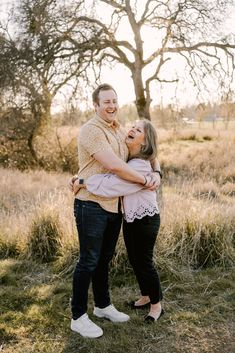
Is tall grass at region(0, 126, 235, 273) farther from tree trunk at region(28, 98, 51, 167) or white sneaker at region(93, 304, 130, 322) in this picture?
tree trunk at region(28, 98, 51, 167)

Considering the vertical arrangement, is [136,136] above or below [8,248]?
above

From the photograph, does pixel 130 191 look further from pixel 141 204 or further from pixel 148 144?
pixel 148 144

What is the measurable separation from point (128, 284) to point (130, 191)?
160 cm

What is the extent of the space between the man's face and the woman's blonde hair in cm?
31

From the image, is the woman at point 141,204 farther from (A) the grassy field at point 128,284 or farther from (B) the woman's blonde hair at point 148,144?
(A) the grassy field at point 128,284

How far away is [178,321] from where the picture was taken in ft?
13.2

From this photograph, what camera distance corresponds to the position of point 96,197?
11.6 feet

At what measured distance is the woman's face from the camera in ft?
12.2

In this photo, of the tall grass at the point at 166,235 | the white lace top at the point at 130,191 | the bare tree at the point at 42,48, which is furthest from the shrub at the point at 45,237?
the bare tree at the point at 42,48

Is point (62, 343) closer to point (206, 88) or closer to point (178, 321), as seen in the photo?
point (178, 321)

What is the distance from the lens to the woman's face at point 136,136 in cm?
372

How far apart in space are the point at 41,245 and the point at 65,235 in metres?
0.37

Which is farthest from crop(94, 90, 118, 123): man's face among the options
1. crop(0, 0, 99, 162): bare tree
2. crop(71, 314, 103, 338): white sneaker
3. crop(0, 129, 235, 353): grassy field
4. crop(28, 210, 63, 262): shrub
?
crop(0, 0, 99, 162): bare tree

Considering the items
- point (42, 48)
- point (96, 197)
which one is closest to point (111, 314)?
point (96, 197)
